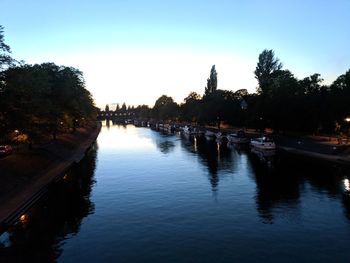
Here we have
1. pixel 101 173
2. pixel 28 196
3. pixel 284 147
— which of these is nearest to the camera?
pixel 28 196

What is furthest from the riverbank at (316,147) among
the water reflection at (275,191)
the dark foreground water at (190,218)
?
the water reflection at (275,191)

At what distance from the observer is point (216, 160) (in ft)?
263

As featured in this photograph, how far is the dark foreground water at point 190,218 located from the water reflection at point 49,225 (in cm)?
8

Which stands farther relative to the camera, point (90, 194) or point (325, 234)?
point (90, 194)

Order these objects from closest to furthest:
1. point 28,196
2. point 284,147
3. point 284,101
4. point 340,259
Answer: point 340,259, point 28,196, point 284,147, point 284,101

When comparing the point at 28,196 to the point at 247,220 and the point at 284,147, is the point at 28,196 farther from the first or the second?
the point at 284,147

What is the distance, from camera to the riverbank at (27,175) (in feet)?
128

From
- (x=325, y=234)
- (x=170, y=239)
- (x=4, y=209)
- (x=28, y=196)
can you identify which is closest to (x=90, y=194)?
(x=28, y=196)

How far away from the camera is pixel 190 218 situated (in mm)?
37469

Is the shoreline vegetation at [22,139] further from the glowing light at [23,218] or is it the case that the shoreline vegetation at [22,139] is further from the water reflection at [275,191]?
the water reflection at [275,191]

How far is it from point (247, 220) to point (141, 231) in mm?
9493

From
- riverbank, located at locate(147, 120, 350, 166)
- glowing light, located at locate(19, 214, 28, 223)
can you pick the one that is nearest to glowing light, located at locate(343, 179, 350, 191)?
riverbank, located at locate(147, 120, 350, 166)

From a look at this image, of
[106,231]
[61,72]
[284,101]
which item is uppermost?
[61,72]

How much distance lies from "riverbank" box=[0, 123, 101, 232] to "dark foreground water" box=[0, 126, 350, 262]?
116 centimetres
